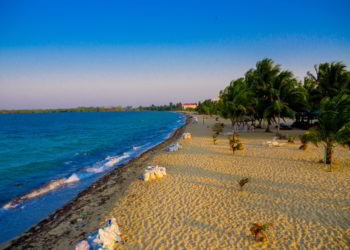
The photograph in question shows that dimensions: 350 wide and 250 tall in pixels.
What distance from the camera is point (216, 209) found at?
Result: 6707 millimetres

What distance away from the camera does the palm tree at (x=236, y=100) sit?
2022cm

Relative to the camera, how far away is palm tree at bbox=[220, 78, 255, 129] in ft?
66.3

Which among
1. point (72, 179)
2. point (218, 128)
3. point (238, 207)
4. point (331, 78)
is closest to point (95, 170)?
point (72, 179)

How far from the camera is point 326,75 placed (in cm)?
2119

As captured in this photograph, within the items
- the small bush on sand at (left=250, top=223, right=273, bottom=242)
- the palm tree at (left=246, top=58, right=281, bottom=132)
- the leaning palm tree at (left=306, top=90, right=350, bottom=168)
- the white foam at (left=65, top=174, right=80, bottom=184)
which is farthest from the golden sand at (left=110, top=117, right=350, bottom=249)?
the palm tree at (left=246, top=58, right=281, bottom=132)

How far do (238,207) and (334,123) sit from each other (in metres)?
7.04

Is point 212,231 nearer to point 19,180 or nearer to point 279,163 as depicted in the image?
point 279,163

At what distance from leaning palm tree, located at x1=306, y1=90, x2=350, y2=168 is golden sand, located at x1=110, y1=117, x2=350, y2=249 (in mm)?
1757

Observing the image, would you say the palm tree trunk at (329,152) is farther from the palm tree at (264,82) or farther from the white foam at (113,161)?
the white foam at (113,161)

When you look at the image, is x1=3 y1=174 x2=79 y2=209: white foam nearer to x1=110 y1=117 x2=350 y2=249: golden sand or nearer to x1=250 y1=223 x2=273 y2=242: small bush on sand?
x1=110 y1=117 x2=350 y2=249: golden sand

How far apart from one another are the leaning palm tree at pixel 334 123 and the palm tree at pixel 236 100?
30.8 ft

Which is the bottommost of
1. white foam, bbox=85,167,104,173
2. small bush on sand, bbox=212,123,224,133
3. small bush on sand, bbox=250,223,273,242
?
white foam, bbox=85,167,104,173

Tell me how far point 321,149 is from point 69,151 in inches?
997

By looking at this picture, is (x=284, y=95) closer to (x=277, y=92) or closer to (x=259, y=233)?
(x=277, y=92)
